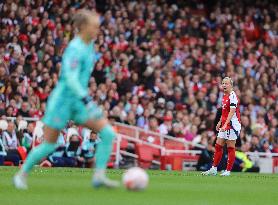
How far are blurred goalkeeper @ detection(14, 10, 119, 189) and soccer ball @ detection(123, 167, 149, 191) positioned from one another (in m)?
0.27

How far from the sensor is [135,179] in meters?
11.3

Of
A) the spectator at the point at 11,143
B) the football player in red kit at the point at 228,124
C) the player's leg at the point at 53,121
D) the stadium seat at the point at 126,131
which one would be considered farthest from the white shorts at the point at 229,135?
the player's leg at the point at 53,121

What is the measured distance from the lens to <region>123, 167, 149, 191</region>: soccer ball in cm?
1123

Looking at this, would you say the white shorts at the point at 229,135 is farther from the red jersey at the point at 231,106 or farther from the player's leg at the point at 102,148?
the player's leg at the point at 102,148

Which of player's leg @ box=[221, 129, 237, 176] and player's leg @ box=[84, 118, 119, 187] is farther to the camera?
player's leg @ box=[221, 129, 237, 176]

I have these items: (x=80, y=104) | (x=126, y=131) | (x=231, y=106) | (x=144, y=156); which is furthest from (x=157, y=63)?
(x=80, y=104)

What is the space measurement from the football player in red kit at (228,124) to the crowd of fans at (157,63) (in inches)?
253

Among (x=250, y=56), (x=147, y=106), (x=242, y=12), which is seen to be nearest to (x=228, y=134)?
(x=147, y=106)

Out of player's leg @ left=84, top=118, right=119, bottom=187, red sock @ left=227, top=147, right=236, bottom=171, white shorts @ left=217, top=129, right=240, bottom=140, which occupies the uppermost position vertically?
white shorts @ left=217, top=129, right=240, bottom=140

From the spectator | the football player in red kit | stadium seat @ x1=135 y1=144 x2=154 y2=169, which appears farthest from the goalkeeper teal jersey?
stadium seat @ x1=135 y1=144 x2=154 y2=169

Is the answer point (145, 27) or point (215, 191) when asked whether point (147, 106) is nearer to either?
point (145, 27)

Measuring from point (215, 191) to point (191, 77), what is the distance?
17.1 m

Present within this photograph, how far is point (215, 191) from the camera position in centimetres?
1360

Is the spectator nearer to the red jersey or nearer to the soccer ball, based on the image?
the red jersey
